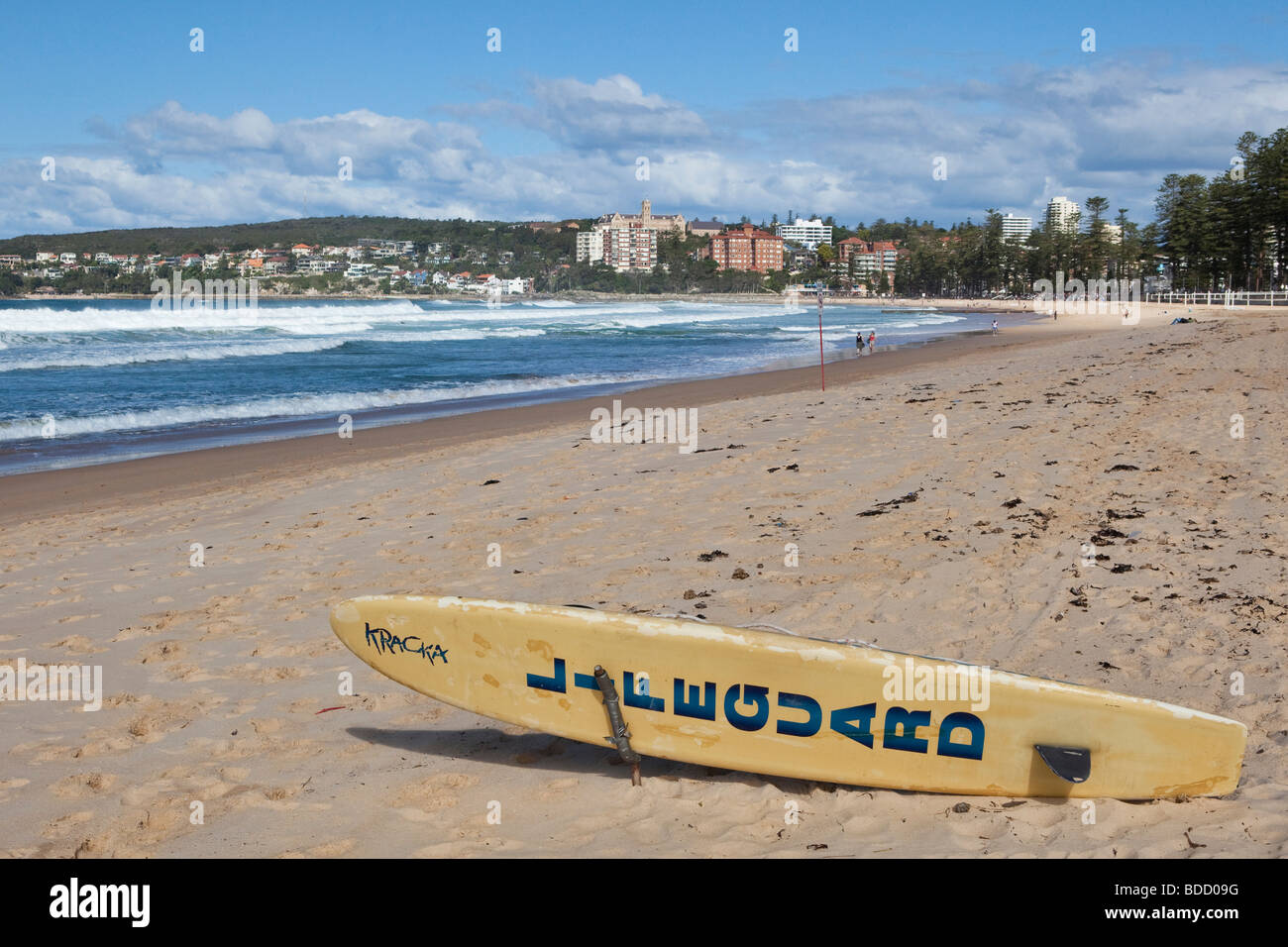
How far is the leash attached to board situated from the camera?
163 inches

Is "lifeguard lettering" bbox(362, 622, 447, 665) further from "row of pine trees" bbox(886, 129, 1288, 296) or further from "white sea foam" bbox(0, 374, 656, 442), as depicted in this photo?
"row of pine trees" bbox(886, 129, 1288, 296)

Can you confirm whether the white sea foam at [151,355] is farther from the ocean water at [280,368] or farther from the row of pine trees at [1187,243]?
the row of pine trees at [1187,243]

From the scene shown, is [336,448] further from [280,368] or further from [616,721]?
[280,368]

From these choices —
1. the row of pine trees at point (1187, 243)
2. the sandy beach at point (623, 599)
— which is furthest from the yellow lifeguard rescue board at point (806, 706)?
the row of pine trees at point (1187, 243)

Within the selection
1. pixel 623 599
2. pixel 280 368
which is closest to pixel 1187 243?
pixel 280 368

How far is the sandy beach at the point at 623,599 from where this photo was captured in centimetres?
385

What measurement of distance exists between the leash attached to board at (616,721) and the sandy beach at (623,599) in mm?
152

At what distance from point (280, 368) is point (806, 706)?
29.3m

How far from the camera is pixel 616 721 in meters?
4.16

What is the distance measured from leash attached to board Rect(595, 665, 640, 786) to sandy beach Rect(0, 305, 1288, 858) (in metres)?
0.15

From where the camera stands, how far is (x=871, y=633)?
5625mm

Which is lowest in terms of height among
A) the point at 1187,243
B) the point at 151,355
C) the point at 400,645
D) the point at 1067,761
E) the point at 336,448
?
the point at 1067,761
